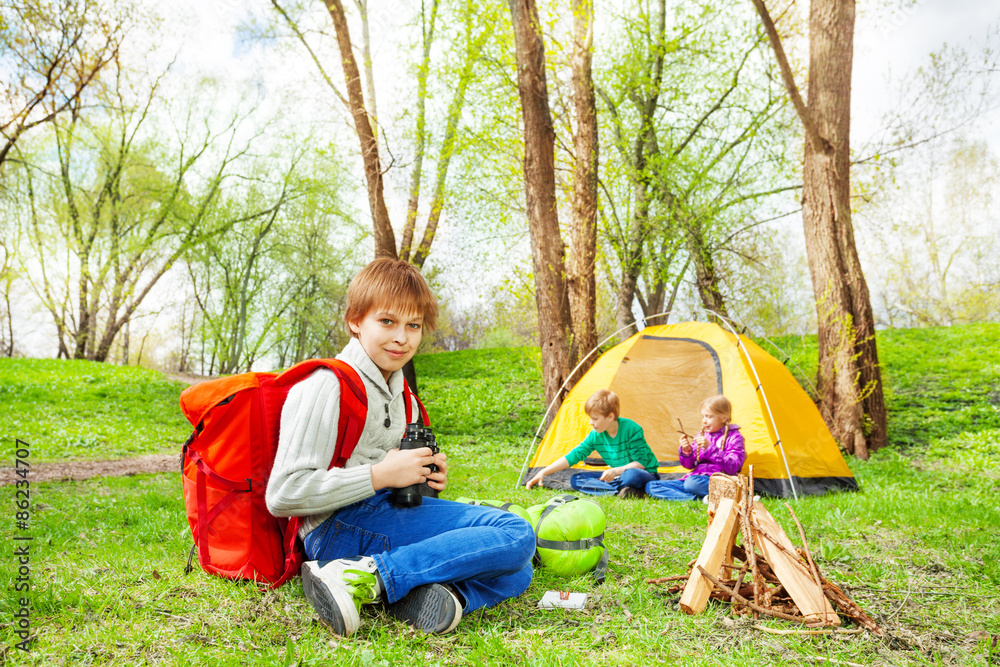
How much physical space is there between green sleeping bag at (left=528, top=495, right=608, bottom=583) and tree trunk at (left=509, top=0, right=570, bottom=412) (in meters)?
4.19

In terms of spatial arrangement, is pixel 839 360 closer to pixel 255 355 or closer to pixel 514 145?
pixel 514 145

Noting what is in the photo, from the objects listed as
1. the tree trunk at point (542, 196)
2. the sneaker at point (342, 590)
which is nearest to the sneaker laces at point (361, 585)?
the sneaker at point (342, 590)

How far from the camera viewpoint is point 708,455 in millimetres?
4965

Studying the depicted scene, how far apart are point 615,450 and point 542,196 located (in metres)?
3.26

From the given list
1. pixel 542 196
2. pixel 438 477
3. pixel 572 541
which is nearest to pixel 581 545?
pixel 572 541

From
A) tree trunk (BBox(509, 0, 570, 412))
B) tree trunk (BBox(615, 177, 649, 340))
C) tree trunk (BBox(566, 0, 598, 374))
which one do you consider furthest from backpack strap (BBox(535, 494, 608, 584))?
tree trunk (BBox(615, 177, 649, 340))

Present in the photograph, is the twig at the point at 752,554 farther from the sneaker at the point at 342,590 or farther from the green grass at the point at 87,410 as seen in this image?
the green grass at the point at 87,410

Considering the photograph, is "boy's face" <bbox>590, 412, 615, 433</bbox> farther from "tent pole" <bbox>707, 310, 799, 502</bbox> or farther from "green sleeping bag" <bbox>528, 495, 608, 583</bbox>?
"green sleeping bag" <bbox>528, 495, 608, 583</bbox>

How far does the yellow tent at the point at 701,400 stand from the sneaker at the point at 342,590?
3.69 meters

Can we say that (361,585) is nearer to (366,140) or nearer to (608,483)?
(608,483)

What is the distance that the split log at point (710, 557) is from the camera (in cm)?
235

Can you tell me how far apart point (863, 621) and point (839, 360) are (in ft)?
18.2

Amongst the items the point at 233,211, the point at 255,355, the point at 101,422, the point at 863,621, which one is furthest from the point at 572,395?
the point at 255,355

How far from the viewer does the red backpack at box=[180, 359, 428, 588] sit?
2270 millimetres
